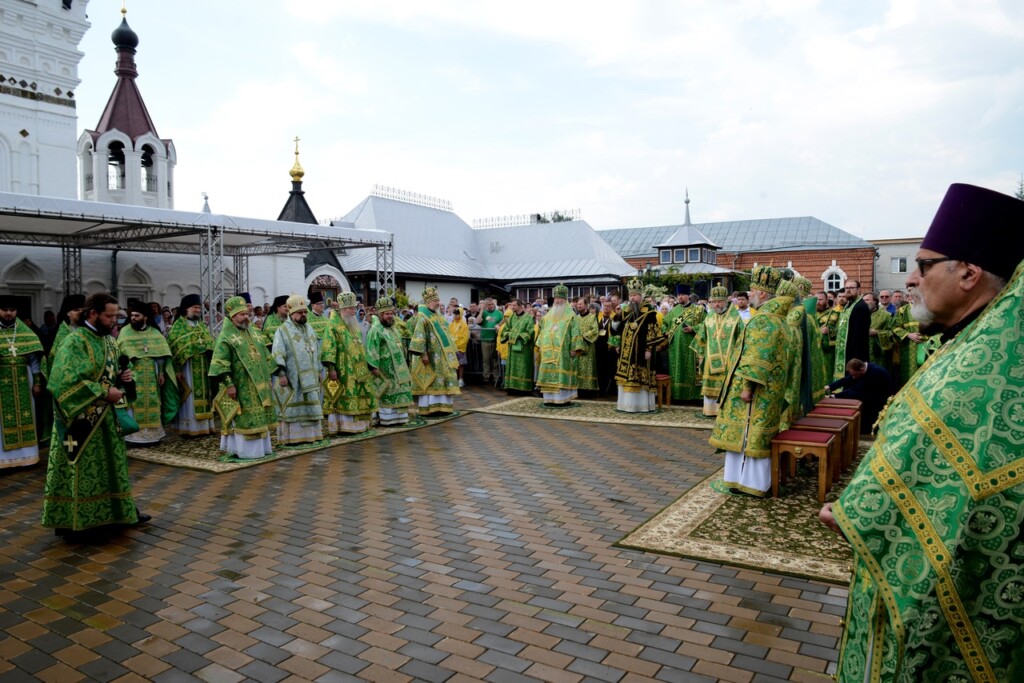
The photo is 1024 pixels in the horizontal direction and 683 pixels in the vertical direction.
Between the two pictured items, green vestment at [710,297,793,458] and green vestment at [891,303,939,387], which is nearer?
green vestment at [710,297,793,458]

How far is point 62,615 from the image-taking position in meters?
4.03

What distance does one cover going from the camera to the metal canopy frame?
40.3ft

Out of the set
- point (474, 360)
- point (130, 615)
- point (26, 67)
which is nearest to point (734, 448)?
point (130, 615)

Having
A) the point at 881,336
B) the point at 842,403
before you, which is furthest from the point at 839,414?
the point at 881,336

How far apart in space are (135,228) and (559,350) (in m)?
8.99

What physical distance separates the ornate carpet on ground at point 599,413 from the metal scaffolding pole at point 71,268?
1154 centimetres

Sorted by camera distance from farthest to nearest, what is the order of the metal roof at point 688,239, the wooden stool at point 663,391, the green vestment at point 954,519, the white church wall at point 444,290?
the metal roof at point 688,239, the white church wall at point 444,290, the wooden stool at point 663,391, the green vestment at point 954,519

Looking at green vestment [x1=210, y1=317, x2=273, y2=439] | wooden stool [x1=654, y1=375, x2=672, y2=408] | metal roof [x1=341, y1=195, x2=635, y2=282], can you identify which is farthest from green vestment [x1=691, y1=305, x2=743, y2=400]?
metal roof [x1=341, y1=195, x2=635, y2=282]

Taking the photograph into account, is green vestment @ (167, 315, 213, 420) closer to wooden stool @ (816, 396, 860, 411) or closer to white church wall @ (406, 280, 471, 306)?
wooden stool @ (816, 396, 860, 411)

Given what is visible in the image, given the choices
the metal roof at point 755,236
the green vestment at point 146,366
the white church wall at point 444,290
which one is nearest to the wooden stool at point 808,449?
the green vestment at point 146,366

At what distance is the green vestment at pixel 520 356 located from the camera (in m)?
13.7

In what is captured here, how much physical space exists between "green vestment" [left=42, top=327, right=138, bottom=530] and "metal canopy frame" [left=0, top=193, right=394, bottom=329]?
26.4ft

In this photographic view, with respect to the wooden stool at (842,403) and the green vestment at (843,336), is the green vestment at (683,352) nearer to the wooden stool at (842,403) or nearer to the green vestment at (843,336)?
the green vestment at (843,336)

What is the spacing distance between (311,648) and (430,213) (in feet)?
116
